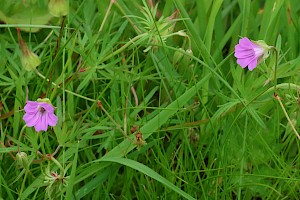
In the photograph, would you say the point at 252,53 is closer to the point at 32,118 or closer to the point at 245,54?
the point at 245,54

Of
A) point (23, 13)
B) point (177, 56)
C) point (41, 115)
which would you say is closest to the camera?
point (41, 115)

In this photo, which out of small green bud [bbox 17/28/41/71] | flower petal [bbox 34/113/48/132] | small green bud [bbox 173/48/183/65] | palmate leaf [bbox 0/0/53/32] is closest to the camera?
flower petal [bbox 34/113/48/132]

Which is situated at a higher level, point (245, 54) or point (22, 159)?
point (245, 54)

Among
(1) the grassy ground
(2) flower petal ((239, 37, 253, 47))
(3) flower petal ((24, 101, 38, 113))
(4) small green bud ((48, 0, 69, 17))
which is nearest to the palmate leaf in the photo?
(1) the grassy ground

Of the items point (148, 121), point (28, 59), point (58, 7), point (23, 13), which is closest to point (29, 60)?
point (28, 59)

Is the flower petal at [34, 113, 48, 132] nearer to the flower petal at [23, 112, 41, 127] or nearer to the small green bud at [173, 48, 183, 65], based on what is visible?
the flower petal at [23, 112, 41, 127]

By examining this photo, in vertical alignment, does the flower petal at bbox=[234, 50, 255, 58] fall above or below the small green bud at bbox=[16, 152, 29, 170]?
above
